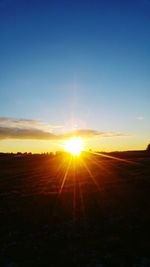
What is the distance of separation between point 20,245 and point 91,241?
5.01 m

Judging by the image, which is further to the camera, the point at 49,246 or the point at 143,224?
Result: the point at 143,224

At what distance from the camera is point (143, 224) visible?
76.8 feet

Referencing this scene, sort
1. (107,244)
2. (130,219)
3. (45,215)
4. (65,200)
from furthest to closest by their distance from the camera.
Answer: (65,200) → (45,215) → (130,219) → (107,244)

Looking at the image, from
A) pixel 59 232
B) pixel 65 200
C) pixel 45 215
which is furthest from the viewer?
pixel 65 200

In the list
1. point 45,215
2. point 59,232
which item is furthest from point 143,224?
point 45,215

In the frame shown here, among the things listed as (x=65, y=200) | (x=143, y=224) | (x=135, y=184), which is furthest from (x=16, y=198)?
(x=143, y=224)

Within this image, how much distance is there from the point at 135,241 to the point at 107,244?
1.96m

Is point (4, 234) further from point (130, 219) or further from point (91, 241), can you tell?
point (130, 219)

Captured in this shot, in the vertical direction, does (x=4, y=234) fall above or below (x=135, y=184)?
below

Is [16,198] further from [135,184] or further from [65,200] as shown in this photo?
[135,184]

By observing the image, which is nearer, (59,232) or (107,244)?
(107,244)

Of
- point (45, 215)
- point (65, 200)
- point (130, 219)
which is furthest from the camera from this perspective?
point (65, 200)

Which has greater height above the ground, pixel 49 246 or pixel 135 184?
pixel 135 184

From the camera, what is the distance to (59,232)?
2280cm
